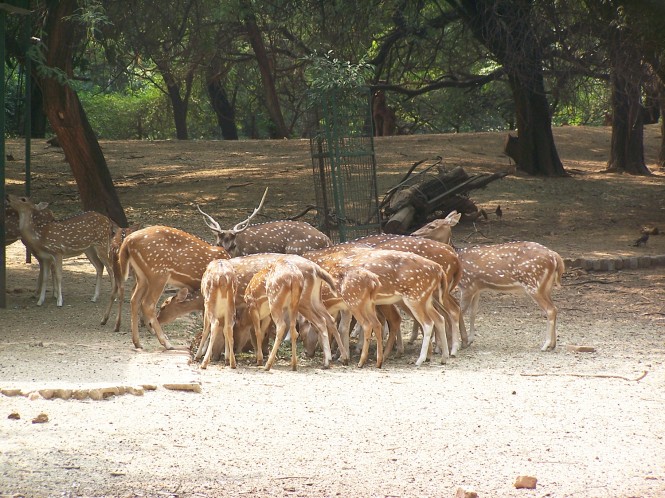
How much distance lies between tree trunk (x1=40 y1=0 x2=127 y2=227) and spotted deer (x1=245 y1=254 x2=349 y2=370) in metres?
5.87

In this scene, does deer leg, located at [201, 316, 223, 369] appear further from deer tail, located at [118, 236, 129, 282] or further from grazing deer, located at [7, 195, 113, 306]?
grazing deer, located at [7, 195, 113, 306]

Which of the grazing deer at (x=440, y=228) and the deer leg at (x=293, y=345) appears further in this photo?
the grazing deer at (x=440, y=228)

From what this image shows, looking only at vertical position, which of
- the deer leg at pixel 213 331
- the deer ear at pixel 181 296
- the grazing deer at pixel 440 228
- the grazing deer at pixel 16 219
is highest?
the grazing deer at pixel 16 219

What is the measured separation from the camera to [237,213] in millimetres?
16734

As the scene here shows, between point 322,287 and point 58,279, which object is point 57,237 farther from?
point 322,287

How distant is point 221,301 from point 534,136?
13582 millimetres

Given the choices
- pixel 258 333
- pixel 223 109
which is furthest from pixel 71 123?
pixel 223 109

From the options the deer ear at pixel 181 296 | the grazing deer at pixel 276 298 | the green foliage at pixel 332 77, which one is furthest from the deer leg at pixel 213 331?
the green foliage at pixel 332 77

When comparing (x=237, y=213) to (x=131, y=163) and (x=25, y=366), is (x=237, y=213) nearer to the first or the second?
(x=131, y=163)

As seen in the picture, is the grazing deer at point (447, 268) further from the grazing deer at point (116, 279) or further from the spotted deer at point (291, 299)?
the grazing deer at point (116, 279)

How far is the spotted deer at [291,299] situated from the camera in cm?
851

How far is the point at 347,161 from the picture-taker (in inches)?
526

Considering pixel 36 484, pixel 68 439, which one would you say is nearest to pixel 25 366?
pixel 68 439

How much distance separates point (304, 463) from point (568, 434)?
72.2 inches
